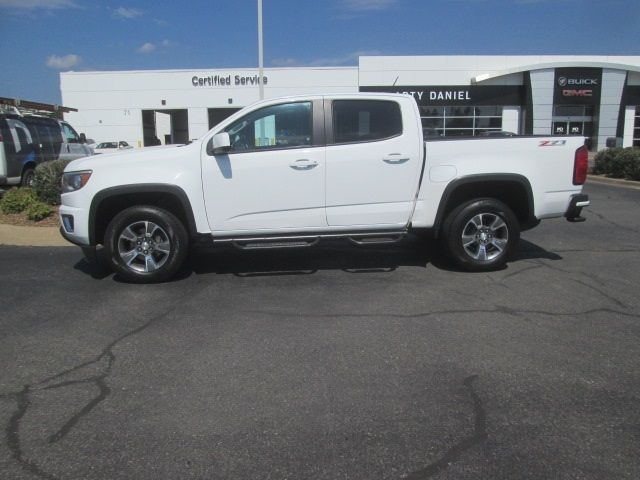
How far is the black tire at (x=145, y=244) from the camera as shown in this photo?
6.16 metres

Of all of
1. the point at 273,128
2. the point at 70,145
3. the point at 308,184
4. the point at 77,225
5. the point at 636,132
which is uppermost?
the point at 636,132

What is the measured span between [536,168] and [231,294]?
3723 mm

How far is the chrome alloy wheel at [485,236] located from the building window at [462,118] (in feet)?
121

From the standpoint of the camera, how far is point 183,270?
6914 millimetres

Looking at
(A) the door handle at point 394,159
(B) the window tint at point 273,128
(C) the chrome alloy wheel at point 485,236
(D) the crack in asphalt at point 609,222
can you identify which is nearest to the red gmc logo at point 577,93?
(D) the crack in asphalt at point 609,222

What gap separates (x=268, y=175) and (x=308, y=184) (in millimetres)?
447

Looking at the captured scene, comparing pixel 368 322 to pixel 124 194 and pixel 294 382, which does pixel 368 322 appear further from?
pixel 124 194

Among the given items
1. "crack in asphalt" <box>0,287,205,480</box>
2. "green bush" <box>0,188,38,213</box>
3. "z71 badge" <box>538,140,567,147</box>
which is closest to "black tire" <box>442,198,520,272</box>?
"z71 badge" <box>538,140,567,147</box>

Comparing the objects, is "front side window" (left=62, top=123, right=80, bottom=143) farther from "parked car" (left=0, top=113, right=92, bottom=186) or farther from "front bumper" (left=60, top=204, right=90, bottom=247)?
"front bumper" (left=60, top=204, right=90, bottom=247)

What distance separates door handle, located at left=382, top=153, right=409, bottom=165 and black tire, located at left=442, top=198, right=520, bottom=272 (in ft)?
3.01

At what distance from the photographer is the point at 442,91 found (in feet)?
137

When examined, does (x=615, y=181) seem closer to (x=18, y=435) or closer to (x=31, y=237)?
(x=31, y=237)

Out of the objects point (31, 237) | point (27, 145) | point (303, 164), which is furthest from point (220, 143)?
point (27, 145)

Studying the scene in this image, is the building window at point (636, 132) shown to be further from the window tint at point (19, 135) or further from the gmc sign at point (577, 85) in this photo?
the window tint at point (19, 135)
